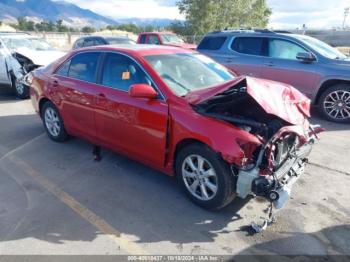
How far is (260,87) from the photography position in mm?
3502

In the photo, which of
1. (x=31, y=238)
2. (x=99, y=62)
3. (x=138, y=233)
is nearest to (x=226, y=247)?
(x=138, y=233)

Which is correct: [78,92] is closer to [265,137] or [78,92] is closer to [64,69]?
[64,69]

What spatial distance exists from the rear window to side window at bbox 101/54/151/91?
4972 millimetres

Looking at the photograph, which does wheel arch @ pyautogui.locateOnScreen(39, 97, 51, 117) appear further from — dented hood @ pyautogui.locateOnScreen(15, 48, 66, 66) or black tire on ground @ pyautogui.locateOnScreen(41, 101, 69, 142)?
dented hood @ pyautogui.locateOnScreen(15, 48, 66, 66)

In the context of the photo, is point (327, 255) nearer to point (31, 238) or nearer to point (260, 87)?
point (260, 87)

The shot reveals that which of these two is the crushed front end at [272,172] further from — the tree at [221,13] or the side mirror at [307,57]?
the tree at [221,13]

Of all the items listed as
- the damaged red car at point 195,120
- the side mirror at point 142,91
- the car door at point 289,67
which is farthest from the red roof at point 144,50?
the car door at point 289,67

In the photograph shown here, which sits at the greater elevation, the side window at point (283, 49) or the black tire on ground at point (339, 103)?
the side window at point (283, 49)

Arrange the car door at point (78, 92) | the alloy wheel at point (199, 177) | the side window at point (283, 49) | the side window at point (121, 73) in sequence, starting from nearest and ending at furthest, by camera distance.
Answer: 1. the alloy wheel at point (199, 177)
2. the side window at point (121, 73)
3. the car door at point (78, 92)
4. the side window at point (283, 49)

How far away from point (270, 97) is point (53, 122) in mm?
3713

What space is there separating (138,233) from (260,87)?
191cm

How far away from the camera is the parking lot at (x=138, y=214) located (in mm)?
3115

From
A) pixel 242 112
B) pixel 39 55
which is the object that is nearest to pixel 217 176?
pixel 242 112

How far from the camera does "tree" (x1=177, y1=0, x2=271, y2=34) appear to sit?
2920 centimetres
